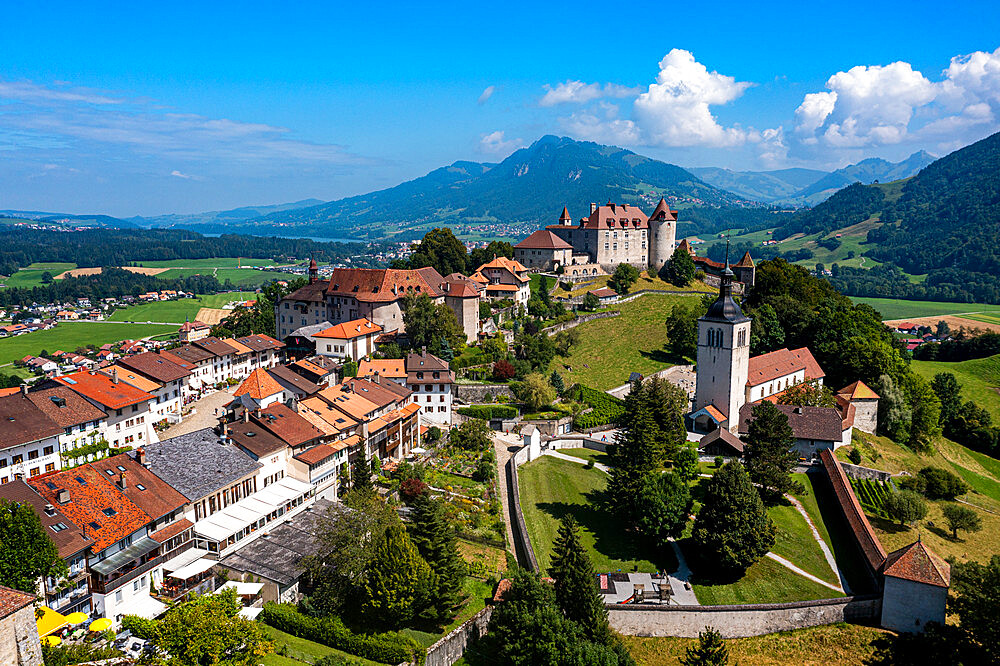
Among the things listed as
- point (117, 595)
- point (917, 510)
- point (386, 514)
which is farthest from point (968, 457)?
point (117, 595)

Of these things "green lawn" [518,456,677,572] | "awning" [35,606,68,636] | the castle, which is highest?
the castle

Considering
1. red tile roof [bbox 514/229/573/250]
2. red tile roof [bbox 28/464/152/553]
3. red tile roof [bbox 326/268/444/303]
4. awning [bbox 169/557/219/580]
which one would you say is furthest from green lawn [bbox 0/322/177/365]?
awning [bbox 169/557/219/580]

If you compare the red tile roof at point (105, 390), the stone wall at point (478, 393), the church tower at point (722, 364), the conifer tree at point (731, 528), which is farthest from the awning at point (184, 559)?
the church tower at point (722, 364)

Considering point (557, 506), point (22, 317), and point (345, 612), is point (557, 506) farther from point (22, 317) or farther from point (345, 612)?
point (22, 317)

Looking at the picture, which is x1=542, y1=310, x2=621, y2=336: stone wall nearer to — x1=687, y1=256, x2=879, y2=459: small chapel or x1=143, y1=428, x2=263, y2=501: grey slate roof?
x1=687, y1=256, x2=879, y2=459: small chapel

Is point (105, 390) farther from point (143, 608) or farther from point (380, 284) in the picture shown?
point (380, 284)

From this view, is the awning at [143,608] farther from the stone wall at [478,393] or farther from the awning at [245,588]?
the stone wall at [478,393]

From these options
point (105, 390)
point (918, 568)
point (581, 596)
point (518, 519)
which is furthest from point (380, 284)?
point (918, 568)
